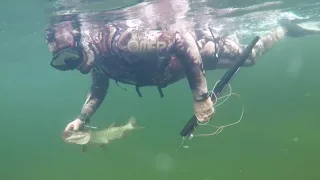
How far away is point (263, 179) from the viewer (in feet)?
36.6

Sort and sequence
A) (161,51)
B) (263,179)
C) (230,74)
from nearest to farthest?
(230,74) → (161,51) → (263,179)

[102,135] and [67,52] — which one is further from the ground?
[67,52]

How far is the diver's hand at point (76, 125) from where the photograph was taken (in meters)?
6.49

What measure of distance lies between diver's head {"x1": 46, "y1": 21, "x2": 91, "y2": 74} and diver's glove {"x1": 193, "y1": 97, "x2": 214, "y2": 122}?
2.28m

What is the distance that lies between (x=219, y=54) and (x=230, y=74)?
2.83m

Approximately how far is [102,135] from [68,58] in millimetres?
1641

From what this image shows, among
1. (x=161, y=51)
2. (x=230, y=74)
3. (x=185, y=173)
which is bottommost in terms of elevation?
(x=185, y=173)

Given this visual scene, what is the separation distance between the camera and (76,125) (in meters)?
6.60

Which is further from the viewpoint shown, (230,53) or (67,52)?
(230,53)

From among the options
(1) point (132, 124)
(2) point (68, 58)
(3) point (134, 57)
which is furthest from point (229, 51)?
(2) point (68, 58)

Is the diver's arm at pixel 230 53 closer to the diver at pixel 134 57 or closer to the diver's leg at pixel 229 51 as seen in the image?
the diver's leg at pixel 229 51

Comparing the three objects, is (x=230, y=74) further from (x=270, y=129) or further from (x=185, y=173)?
(x=270, y=129)

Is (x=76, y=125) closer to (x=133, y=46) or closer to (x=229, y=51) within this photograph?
(x=133, y=46)

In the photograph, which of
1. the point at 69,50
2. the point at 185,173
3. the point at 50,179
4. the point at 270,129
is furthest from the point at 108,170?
the point at 69,50
